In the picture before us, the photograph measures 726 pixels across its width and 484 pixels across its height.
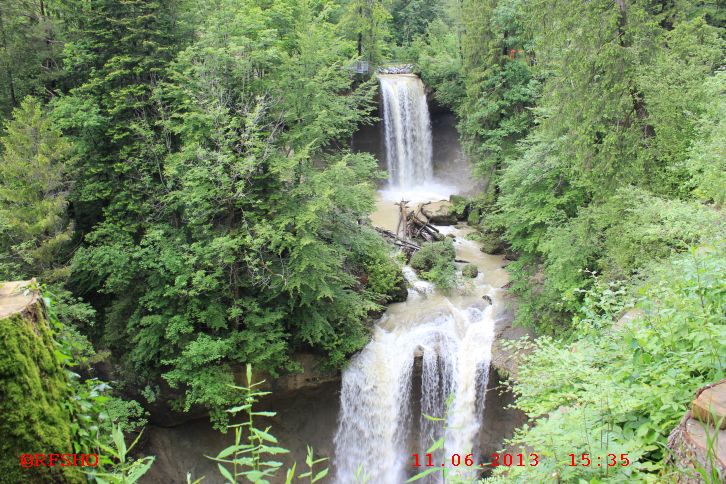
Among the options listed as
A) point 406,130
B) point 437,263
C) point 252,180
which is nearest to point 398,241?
point 437,263

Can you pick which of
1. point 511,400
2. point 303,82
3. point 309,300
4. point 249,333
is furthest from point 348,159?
point 511,400

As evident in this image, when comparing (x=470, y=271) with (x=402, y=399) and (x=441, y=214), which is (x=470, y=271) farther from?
(x=441, y=214)

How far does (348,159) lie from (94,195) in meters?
6.38

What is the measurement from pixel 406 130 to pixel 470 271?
11.4 metres

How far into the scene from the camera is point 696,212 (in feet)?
25.4

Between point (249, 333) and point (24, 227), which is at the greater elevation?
point (24, 227)

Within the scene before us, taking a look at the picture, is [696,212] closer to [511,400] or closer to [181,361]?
[511,400]

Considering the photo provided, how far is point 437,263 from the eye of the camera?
14.9 m

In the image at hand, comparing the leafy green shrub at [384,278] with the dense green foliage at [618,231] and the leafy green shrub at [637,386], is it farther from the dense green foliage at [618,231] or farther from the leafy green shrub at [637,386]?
the leafy green shrub at [637,386]

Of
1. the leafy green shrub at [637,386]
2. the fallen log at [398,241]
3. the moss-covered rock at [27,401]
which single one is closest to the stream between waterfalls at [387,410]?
the fallen log at [398,241]

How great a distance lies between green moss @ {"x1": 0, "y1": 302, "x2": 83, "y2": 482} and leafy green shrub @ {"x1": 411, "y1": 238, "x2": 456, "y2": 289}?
12203 millimetres

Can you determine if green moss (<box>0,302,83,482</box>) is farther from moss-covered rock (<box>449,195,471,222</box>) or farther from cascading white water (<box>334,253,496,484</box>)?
moss-covered rock (<box>449,195,471,222</box>)

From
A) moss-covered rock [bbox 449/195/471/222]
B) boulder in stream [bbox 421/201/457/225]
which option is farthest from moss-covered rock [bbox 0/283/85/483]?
moss-covered rock [bbox 449/195/471/222]

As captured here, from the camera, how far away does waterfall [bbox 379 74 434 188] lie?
24.0 metres
